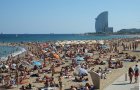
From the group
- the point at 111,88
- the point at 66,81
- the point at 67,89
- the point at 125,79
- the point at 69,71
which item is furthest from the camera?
the point at 69,71

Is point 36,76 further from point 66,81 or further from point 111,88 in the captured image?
point 111,88

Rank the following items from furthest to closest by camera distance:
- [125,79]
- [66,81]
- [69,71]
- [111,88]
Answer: [69,71] < [66,81] < [125,79] < [111,88]

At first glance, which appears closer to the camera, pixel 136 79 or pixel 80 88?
pixel 80 88

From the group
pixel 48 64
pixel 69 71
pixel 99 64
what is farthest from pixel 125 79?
pixel 48 64

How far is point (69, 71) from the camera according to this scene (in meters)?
25.9

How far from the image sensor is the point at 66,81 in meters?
21.4

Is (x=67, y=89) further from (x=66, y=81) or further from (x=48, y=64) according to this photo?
(x=48, y=64)

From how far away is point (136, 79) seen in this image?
746 inches

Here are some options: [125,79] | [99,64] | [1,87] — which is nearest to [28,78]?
[1,87]

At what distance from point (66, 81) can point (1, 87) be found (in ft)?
14.4

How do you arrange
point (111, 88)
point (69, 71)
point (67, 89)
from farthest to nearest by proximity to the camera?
point (69, 71) < point (67, 89) < point (111, 88)

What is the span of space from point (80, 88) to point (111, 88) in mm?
1735

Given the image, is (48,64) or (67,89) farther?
(48,64)

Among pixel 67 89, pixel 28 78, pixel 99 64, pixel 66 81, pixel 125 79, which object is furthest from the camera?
pixel 99 64
